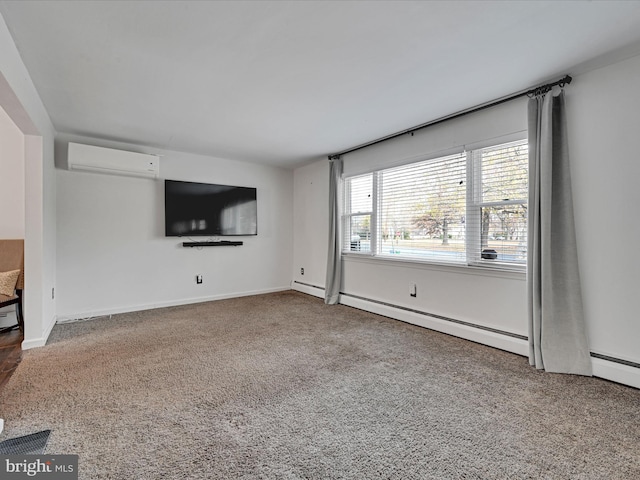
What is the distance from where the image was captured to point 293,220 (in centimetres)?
585

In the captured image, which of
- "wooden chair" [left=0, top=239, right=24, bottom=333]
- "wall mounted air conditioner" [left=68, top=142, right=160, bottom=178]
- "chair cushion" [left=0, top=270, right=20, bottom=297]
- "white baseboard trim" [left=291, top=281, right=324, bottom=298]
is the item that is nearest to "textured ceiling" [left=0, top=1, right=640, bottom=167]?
"wall mounted air conditioner" [left=68, top=142, right=160, bottom=178]

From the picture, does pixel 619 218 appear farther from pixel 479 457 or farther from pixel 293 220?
pixel 293 220

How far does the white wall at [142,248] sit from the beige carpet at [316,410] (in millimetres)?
1048

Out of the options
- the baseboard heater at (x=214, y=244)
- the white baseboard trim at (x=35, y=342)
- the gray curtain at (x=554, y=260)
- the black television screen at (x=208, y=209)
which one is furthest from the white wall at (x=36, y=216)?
the gray curtain at (x=554, y=260)

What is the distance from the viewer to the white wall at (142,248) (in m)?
3.85

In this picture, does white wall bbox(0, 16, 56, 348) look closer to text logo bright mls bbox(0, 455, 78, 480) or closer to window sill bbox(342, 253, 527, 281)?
text logo bright mls bbox(0, 455, 78, 480)

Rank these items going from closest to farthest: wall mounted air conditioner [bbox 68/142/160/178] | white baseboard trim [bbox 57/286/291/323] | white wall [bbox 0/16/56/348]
Result: white wall [bbox 0/16/56/348] < wall mounted air conditioner [bbox 68/142/160/178] < white baseboard trim [bbox 57/286/291/323]

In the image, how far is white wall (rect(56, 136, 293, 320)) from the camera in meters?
3.85

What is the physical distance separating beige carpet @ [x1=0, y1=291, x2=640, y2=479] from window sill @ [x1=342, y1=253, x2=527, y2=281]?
0.73 meters

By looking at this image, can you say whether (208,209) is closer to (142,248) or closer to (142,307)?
(142,248)

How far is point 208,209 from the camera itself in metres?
4.77

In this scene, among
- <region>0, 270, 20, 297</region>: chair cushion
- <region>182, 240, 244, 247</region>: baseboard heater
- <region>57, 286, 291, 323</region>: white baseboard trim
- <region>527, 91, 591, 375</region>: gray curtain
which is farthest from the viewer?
<region>182, 240, 244, 247</region>: baseboard heater

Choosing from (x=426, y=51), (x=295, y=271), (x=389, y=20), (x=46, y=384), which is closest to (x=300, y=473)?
(x=46, y=384)

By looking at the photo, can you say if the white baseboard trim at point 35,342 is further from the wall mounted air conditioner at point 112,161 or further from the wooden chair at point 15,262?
the wall mounted air conditioner at point 112,161
